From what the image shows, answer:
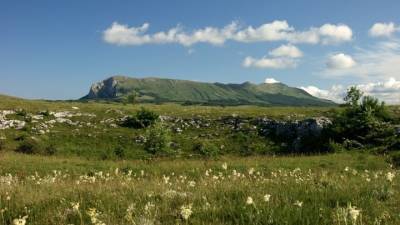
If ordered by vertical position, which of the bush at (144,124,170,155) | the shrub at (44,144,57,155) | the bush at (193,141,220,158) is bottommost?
the shrub at (44,144,57,155)

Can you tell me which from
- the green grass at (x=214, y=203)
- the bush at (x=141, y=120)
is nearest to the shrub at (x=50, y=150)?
the bush at (x=141, y=120)

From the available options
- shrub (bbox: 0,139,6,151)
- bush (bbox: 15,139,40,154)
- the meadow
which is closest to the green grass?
the meadow

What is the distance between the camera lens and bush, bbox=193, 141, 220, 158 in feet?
152

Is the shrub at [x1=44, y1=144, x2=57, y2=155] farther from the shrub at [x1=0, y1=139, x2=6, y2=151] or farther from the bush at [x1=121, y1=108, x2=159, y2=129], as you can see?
the bush at [x1=121, y1=108, x2=159, y2=129]

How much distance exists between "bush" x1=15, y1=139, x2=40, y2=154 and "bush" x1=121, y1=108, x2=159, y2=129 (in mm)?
17996

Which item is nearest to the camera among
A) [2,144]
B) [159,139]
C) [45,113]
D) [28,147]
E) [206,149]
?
[159,139]

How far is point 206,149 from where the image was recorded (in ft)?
157

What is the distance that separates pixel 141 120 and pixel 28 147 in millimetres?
20028

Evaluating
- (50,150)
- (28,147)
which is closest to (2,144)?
(28,147)

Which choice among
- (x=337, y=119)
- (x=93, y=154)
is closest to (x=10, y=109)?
(x=93, y=154)

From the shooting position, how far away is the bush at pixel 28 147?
4450cm

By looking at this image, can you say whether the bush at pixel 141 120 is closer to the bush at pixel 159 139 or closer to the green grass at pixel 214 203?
the bush at pixel 159 139

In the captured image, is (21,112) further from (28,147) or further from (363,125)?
(363,125)

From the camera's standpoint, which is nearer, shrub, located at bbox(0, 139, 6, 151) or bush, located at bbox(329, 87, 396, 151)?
bush, located at bbox(329, 87, 396, 151)
